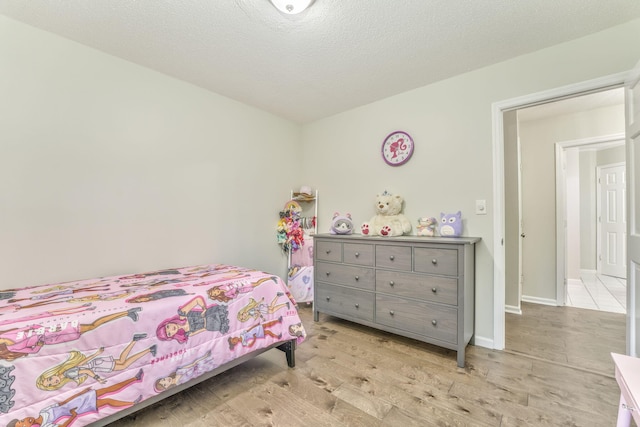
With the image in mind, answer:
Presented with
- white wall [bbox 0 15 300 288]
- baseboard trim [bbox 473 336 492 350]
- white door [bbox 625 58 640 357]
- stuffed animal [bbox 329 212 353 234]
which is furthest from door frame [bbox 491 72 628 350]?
white wall [bbox 0 15 300 288]

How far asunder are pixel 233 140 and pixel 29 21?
160 cm

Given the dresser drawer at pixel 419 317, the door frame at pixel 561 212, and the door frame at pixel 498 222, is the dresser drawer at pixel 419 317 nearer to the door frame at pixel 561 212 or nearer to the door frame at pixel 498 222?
the door frame at pixel 498 222

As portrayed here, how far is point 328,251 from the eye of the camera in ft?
9.23

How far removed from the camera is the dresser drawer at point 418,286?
2.05m

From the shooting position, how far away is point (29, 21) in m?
1.81

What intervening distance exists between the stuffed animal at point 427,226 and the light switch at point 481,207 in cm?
36

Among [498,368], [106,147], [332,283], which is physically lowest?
[498,368]

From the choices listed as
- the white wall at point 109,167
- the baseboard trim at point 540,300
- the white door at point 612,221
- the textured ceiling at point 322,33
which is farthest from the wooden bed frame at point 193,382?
the white door at point 612,221

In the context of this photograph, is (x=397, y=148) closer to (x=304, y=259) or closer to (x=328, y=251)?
(x=328, y=251)

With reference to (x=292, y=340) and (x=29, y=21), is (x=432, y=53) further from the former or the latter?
(x=29, y=21)

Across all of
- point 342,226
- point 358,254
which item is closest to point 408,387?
point 358,254

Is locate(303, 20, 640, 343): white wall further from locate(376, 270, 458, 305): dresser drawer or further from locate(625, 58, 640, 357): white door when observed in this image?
locate(376, 270, 458, 305): dresser drawer

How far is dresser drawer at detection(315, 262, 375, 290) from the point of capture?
2506 mm

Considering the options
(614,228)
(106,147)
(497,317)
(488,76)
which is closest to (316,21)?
(488,76)
